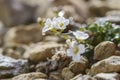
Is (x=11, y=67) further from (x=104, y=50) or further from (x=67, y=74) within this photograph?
(x=104, y=50)

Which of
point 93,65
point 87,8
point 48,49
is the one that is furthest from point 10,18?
point 93,65

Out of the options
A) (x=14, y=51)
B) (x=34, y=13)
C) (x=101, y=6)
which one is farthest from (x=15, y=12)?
(x=14, y=51)

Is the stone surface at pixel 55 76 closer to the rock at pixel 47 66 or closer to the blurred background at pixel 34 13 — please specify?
the rock at pixel 47 66

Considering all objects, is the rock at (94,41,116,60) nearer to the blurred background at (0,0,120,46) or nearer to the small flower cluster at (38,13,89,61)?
the small flower cluster at (38,13,89,61)

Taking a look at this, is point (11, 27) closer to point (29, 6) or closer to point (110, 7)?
point (29, 6)

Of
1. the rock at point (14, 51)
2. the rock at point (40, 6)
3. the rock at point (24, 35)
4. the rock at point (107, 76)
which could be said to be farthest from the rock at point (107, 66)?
the rock at point (40, 6)
